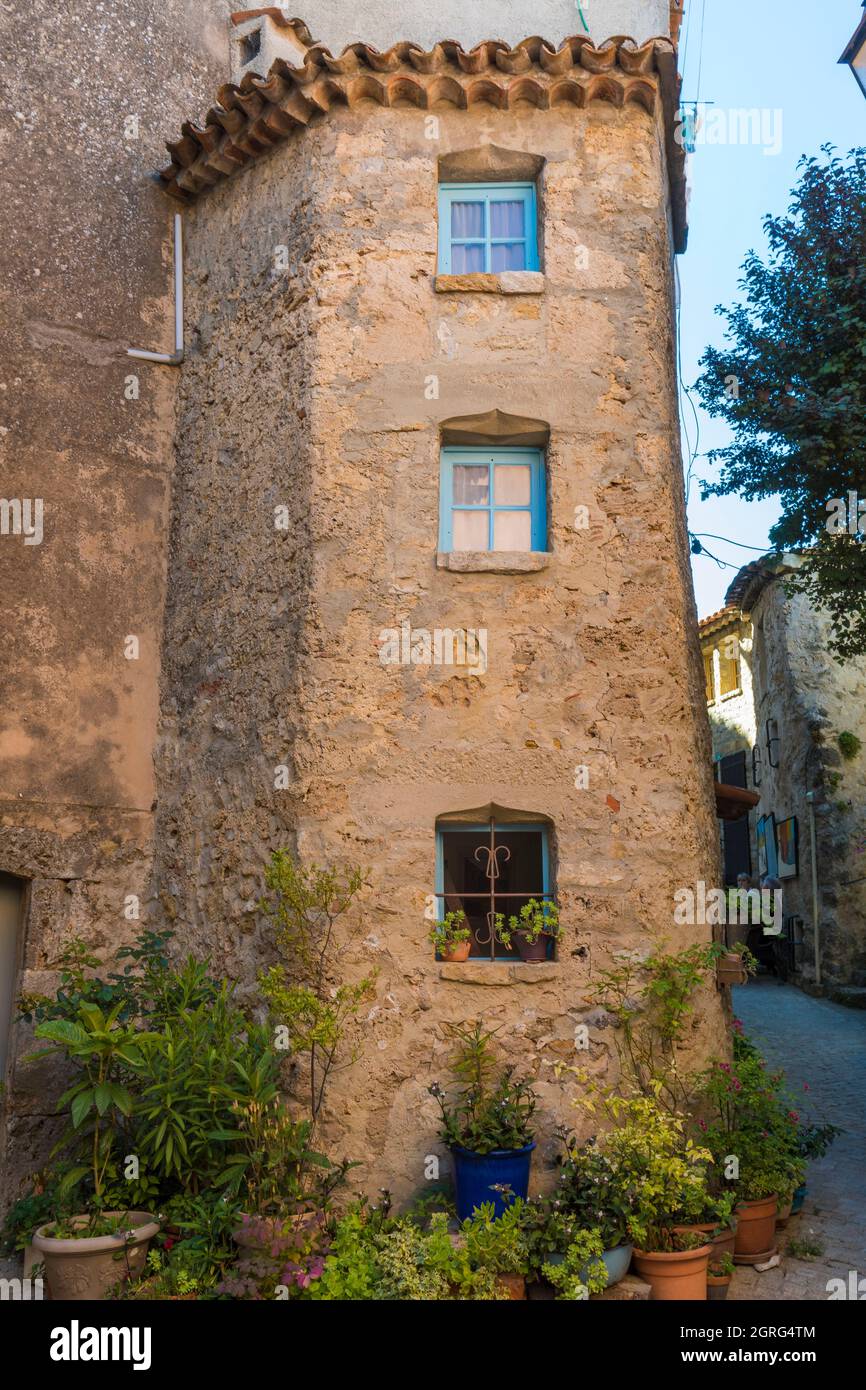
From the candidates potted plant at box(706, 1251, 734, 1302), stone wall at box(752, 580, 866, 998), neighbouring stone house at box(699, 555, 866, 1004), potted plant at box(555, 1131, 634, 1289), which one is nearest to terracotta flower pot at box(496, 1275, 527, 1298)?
potted plant at box(555, 1131, 634, 1289)

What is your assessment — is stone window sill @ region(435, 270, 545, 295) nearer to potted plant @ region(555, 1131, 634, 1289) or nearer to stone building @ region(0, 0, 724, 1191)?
stone building @ region(0, 0, 724, 1191)

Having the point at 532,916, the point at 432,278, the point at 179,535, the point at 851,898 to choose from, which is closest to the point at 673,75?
the point at 432,278

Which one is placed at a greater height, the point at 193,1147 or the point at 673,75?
the point at 673,75

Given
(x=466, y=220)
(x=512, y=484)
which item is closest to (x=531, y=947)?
(x=512, y=484)

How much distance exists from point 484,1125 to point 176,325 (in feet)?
20.3

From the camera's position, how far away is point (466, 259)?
304 inches

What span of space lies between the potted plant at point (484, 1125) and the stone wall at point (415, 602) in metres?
0.15

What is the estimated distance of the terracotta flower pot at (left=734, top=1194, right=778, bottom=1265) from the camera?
610 cm

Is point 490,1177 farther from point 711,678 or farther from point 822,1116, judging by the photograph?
point 711,678

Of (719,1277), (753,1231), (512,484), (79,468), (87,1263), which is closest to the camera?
(87,1263)

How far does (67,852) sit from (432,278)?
15.1 feet

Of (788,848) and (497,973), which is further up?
(788,848)

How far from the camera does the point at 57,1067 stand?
7090mm

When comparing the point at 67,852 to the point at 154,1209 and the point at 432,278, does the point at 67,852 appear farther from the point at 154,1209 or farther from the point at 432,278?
the point at 432,278
